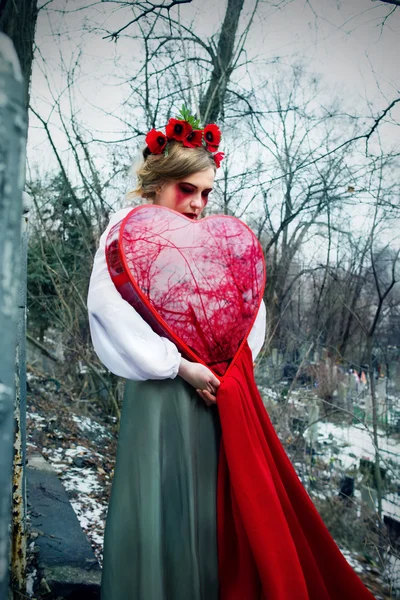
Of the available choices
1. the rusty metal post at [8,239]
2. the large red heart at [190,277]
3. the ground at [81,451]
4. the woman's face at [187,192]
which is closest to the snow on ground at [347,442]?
the ground at [81,451]

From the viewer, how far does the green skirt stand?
4.42ft

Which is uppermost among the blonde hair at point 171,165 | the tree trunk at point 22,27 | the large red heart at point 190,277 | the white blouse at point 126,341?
the tree trunk at point 22,27

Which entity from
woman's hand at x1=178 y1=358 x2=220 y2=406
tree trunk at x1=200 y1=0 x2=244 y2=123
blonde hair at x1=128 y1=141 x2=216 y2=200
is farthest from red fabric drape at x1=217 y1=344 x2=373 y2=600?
tree trunk at x1=200 y1=0 x2=244 y2=123

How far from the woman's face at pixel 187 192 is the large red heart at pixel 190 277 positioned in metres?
0.13

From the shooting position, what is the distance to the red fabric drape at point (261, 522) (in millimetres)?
1312

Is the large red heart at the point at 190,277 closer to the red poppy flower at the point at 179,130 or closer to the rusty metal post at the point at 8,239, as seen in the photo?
the red poppy flower at the point at 179,130

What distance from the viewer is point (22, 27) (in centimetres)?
270

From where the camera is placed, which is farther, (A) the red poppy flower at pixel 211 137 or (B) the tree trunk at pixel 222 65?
(B) the tree trunk at pixel 222 65

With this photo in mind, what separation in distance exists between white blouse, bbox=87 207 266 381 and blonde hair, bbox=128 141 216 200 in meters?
0.51

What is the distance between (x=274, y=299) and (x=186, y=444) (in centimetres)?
298

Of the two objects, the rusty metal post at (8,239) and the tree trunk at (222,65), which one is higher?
the tree trunk at (222,65)

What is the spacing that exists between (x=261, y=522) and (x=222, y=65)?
3.61m

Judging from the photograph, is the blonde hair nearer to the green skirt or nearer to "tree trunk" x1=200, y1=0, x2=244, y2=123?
the green skirt

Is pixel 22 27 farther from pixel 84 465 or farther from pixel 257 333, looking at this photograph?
pixel 84 465
